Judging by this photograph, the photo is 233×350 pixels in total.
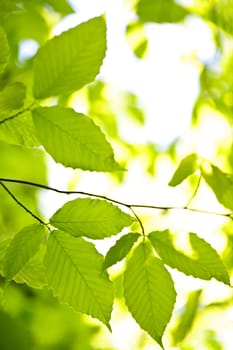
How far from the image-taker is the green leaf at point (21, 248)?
2.47ft

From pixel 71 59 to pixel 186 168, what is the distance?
0.34 m

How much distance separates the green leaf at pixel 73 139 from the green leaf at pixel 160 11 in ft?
2.38

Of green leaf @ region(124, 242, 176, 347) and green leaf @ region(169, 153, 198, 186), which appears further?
green leaf @ region(169, 153, 198, 186)

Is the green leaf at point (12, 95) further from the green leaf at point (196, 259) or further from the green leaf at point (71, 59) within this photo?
the green leaf at point (196, 259)

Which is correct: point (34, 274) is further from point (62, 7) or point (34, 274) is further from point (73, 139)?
point (62, 7)

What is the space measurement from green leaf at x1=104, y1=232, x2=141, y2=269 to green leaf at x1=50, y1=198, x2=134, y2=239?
26 mm

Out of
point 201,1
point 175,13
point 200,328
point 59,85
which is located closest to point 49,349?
point 200,328

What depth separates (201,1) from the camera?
165 centimetres

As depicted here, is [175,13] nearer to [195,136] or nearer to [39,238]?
[195,136]

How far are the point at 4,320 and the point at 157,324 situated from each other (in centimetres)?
32

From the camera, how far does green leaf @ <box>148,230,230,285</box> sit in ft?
2.69

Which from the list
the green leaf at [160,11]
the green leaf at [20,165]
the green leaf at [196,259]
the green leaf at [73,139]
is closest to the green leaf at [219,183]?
the green leaf at [196,259]

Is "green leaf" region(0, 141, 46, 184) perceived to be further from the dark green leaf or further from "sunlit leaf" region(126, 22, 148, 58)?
the dark green leaf

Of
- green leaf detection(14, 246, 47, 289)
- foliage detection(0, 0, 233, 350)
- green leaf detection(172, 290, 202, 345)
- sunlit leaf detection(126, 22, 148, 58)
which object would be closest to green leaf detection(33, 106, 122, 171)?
foliage detection(0, 0, 233, 350)
